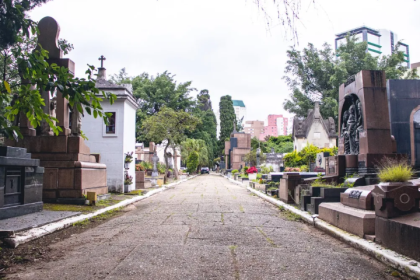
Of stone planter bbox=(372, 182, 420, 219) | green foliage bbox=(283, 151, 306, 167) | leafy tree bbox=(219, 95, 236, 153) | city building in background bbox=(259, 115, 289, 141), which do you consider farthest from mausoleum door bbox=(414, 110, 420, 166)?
city building in background bbox=(259, 115, 289, 141)

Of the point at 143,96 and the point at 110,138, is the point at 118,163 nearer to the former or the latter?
the point at 110,138

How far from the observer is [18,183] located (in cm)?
740

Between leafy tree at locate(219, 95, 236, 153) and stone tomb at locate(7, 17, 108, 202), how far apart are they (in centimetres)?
6285

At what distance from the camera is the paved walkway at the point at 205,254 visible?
12.2 ft

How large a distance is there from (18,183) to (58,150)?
306 cm

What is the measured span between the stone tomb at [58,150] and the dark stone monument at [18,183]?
73.7 inches

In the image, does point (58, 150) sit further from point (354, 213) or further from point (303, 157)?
point (303, 157)

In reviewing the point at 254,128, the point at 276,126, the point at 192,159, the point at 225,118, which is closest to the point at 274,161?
the point at 192,159

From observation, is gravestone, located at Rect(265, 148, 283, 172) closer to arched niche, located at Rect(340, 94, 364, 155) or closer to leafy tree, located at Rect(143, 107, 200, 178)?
leafy tree, located at Rect(143, 107, 200, 178)

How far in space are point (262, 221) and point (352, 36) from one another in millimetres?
44321

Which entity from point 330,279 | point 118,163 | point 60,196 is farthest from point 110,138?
point 330,279

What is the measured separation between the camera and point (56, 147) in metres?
10.4

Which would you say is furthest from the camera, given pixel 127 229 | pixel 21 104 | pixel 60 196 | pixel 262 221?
pixel 60 196

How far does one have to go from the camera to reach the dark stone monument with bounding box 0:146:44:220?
679cm
